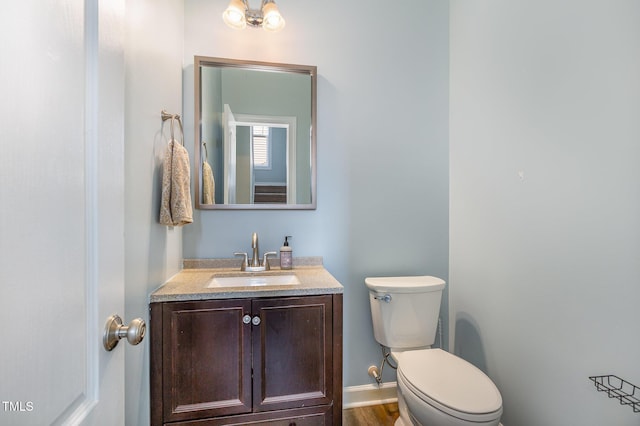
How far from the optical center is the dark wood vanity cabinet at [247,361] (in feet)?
3.64

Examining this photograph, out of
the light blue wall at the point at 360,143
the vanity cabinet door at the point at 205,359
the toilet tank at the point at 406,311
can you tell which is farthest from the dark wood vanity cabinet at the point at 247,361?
the light blue wall at the point at 360,143

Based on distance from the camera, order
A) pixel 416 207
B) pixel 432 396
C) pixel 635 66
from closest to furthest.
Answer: pixel 635 66 < pixel 432 396 < pixel 416 207

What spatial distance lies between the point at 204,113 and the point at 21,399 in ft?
5.08

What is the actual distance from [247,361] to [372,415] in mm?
989

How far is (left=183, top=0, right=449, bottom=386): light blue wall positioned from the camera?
65.2 inches

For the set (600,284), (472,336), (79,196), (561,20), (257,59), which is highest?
(257,59)

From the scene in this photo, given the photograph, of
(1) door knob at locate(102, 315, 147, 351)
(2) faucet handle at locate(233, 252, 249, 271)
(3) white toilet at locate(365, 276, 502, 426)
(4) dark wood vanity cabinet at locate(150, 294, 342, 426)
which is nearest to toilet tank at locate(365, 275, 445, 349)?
(3) white toilet at locate(365, 276, 502, 426)

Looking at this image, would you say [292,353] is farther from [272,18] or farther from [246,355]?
[272,18]

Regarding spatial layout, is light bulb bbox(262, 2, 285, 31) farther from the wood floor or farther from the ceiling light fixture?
the wood floor

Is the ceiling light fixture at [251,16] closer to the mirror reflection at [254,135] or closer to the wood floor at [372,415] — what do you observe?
the mirror reflection at [254,135]

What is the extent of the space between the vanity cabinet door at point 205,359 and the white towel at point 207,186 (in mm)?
686

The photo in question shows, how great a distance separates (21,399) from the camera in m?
0.36

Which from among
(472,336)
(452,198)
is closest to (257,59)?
(452,198)

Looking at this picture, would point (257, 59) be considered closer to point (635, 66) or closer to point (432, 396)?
point (635, 66)
